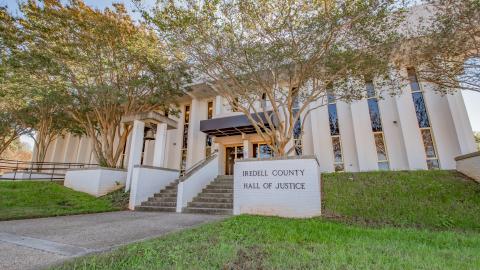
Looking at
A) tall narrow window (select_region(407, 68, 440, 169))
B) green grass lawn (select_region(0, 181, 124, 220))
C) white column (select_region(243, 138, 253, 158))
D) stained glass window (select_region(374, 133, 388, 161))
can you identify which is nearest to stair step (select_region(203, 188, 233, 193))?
green grass lawn (select_region(0, 181, 124, 220))

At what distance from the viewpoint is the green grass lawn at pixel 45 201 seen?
7.62 metres

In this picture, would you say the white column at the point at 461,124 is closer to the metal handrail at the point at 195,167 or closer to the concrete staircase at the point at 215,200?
the concrete staircase at the point at 215,200

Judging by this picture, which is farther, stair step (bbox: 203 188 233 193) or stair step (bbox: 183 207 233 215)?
stair step (bbox: 203 188 233 193)

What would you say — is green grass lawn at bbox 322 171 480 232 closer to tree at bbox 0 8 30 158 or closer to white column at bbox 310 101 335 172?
white column at bbox 310 101 335 172

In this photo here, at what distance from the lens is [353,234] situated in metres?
4.73

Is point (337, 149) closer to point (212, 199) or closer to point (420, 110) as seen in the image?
point (420, 110)

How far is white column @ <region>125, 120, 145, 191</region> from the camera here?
1114cm

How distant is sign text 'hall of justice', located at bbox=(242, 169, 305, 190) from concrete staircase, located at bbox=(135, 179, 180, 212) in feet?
11.2

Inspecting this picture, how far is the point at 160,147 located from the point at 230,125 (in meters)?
4.36

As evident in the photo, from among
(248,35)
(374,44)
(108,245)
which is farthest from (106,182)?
(374,44)

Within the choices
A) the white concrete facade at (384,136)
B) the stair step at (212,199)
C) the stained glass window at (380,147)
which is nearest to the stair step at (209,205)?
the stair step at (212,199)

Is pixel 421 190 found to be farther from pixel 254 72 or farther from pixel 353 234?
pixel 254 72

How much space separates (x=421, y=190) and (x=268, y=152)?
360 inches

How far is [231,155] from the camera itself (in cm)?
1709
